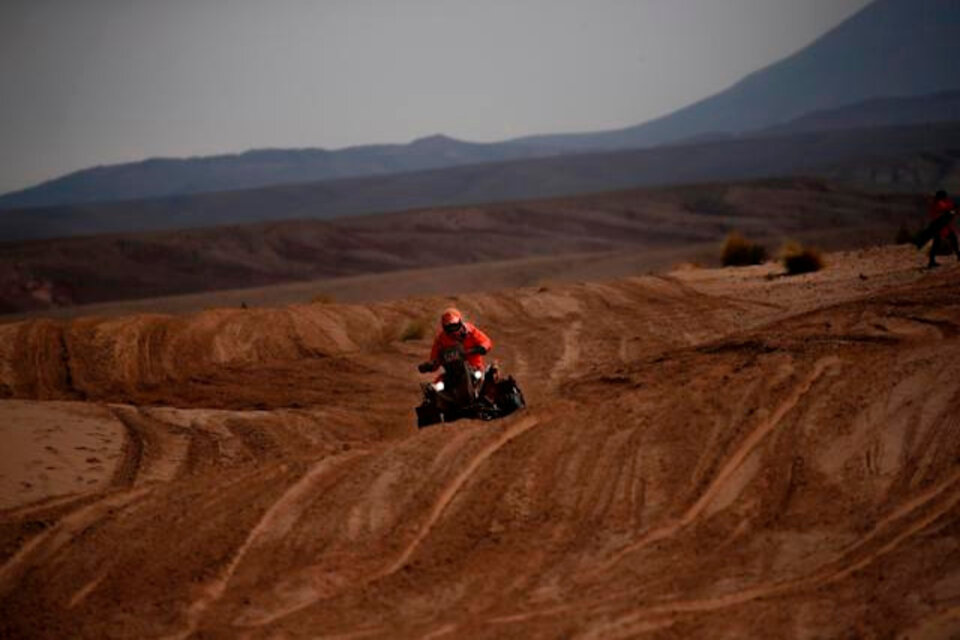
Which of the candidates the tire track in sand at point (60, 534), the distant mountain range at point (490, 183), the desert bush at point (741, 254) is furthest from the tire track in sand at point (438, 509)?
the distant mountain range at point (490, 183)

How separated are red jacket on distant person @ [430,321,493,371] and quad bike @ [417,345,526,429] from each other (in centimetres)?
10

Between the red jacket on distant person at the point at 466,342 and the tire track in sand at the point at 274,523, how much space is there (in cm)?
159

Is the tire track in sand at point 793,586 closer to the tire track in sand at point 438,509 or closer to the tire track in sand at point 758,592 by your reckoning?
the tire track in sand at point 758,592

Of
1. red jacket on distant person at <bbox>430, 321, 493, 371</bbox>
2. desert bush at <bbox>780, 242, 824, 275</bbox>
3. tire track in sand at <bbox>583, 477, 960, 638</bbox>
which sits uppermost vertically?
red jacket on distant person at <bbox>430, 321, 493, 371</bbox>

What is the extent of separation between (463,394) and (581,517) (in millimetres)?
3254

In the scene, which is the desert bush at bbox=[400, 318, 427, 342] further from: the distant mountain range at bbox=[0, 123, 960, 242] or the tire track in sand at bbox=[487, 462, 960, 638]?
the distant mountain range at bbox=[0, 123, 960, 242]

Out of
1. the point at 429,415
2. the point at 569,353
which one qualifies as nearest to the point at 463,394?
the point at 429,415

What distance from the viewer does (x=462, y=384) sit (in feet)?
36.0

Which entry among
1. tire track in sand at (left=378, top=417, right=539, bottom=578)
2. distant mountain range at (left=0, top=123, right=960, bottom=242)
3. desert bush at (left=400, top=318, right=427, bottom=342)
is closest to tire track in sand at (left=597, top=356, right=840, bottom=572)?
tire track in sand at (left=378, top=417, right=539, bottom=578)

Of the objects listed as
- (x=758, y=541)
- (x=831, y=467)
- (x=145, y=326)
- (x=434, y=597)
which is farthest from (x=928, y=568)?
(x=145, y=326)

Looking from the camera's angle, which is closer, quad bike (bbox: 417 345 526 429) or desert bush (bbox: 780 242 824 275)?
quad bike (bbox: 417 345 526 429)

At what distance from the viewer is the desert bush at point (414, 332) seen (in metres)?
21.2

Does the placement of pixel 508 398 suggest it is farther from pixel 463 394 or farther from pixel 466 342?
pixel 466 342

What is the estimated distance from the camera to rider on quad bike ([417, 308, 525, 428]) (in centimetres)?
1084
